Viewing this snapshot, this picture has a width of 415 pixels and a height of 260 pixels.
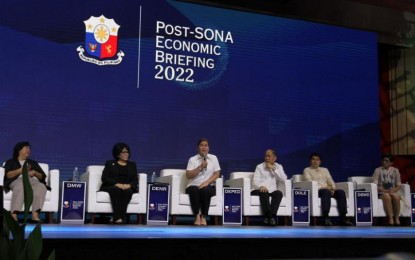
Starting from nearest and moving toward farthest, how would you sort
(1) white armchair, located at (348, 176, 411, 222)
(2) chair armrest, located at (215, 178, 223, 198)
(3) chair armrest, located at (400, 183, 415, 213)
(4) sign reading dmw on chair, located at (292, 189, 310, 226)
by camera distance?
(2) chair armrest, located at (215, 178, 223, 198), (4) sign reading dmw on chair, located at (292, 189, 310, 226), (1) white armchair, located at (348, 176, 411, 222), (3) chair armrest, located at (400, 183, 415, 213)

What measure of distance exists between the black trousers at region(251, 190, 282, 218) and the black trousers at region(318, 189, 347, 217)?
592 mm

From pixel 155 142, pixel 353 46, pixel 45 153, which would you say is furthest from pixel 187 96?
pixel 353 46

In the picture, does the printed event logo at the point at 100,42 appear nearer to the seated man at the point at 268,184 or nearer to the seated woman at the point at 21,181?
the seated woman at the point at 21,181

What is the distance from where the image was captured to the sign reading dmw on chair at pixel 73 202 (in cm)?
552

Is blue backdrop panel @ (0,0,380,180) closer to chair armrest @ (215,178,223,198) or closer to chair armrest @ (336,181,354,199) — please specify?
chair armrest @ (336,181,354,199)

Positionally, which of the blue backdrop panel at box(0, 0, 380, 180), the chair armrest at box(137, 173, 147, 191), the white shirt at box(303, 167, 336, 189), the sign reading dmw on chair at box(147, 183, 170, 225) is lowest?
the sign reading dmw on chair at box(147, 183, 170, 225)

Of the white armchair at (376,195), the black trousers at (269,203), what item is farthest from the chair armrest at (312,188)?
the white armchair at (376,195)

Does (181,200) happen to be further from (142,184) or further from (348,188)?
(348,188)

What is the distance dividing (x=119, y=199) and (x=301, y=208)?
6.84 feet

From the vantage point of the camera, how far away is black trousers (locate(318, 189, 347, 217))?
633 cm

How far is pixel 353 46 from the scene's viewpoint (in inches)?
313

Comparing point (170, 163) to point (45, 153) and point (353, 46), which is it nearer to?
point (45, 153)

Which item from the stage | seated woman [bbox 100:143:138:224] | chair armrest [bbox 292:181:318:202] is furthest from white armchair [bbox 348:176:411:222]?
the stage

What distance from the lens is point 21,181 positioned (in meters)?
5.30
